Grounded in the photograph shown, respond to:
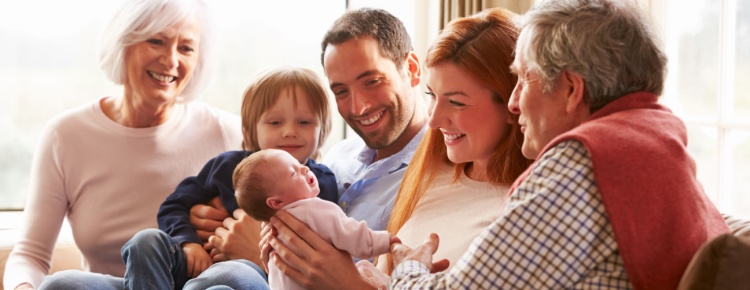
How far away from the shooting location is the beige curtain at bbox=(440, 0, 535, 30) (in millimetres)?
3201

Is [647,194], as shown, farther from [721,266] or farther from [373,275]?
[373,275]

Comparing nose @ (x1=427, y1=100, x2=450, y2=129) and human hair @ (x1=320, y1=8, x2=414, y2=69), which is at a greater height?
human hair @ (x1=320, y1=8, x2=414, y2=69)

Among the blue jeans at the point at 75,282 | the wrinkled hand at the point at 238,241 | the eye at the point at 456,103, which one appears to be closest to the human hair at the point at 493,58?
the eye at the point at 456,103

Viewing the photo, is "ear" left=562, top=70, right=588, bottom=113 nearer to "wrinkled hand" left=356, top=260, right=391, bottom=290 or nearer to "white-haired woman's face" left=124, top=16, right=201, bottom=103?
"wrinkled hand" left=356, top=260, right=391, bottom=290

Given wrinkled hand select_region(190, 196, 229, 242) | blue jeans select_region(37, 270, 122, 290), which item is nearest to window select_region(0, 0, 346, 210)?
wrinkled hand select_region(190, 196, 229, 242)

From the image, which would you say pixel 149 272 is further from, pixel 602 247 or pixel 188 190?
pixel 602 247

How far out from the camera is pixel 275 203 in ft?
7.06

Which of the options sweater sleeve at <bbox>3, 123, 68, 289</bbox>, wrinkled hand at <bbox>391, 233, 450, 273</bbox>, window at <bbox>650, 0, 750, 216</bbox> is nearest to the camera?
wrinkled hand at <bbox>391, 233, 450, 273</bbox>

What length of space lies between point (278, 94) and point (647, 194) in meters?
1.49

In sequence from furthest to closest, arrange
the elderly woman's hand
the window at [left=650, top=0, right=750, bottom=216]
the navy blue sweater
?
the navy blue sweater
the window at [left=650, top=0, right=750, bottom=216]
the elderly woman's hand

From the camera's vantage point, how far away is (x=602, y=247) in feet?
4.75

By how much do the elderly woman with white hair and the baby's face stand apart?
1049 millimetres

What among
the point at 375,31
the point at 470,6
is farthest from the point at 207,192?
the point at 470,6

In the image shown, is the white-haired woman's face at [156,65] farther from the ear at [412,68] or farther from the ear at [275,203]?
the ear at [275,203]
